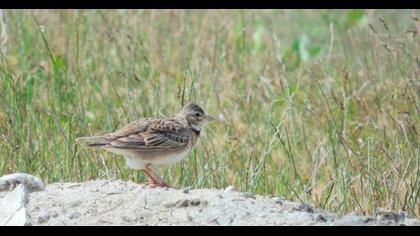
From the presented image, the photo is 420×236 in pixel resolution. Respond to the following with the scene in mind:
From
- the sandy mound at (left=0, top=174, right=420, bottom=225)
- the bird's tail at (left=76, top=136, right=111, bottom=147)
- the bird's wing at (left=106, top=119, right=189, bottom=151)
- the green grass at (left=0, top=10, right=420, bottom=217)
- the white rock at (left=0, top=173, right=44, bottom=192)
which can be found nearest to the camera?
the sandy mound at (left=0, top=174, right=420, bottom=225)

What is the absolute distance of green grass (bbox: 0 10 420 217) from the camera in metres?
7.45

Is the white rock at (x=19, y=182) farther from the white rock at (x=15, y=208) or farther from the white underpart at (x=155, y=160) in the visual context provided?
the white underpart at (x=155, y=160)

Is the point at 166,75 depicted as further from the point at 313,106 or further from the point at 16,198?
the point at 16,198

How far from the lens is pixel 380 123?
8.45 metres

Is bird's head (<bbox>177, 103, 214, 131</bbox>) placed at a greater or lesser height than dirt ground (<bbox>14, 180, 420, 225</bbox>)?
greater

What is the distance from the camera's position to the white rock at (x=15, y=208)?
18.5 ft

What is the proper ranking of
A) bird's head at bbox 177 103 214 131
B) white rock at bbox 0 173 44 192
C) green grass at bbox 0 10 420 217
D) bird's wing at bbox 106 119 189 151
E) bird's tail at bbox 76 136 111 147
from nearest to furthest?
white rock at bbox 0 173 44 192
bird's tail at bbox 76 136 111 147
bird's wing at bbox 106 119 189 151
green grass at bbox 0 10 420 217
bird's head at bbox 177 103 214 131

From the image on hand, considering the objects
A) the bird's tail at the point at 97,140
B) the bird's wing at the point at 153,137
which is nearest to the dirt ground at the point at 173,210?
the bird's tail at the point at 97,140

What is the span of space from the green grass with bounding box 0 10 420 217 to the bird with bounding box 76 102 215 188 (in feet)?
0.72

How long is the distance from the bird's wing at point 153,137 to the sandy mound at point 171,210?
91 centimetres

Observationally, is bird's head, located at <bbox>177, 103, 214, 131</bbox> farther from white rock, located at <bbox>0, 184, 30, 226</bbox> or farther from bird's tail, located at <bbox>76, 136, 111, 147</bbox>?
white rock, located at <bbox>0, 184, 30, 226</bbox>

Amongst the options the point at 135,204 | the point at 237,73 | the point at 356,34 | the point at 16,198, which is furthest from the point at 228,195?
the point at 356,34

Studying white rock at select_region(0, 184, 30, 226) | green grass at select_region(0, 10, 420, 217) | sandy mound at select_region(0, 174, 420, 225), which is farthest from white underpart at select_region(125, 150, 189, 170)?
white rock at select_region(0, 184, 30, 226)

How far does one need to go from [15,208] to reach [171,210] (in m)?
0.87
